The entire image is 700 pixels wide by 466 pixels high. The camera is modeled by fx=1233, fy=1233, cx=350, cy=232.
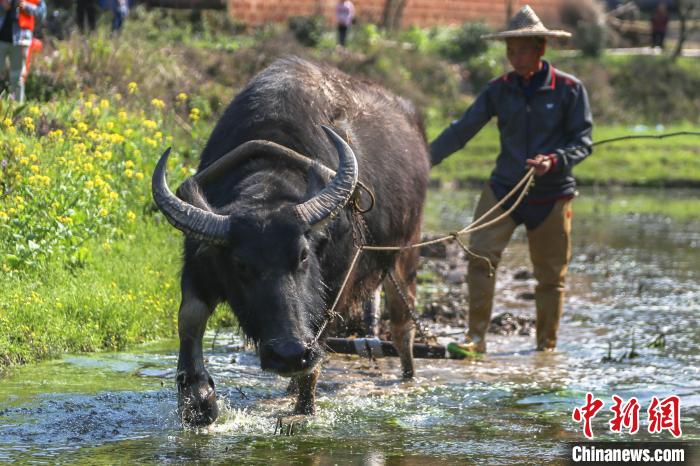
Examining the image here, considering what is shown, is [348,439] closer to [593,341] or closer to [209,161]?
[209,161]

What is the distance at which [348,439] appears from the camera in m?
6.07

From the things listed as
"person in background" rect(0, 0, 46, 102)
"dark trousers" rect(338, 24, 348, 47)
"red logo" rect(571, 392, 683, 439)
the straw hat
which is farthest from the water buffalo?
"dark trousers" rect(338, 24, 348, 47)

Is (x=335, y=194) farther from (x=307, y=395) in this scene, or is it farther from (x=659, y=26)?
(x=659, y=26)

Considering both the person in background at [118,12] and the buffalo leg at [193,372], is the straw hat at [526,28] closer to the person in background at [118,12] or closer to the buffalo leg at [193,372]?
the buffalo leg at [193,372]

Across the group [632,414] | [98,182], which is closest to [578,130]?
[632,414]

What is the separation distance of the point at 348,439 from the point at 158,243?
156 inches

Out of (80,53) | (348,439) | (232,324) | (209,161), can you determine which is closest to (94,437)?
(348,439)

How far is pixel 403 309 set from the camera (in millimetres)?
7957

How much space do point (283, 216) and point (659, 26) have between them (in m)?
34.2

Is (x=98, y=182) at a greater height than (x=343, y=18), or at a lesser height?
lesser

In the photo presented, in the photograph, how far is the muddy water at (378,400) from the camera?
19.0ft

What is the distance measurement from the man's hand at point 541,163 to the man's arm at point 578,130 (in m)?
0.17

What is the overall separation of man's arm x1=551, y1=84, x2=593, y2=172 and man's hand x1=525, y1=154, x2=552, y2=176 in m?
0.17

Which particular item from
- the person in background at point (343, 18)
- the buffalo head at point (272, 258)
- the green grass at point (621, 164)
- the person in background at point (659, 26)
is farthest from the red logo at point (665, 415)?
the person in background at point (659, 26)
